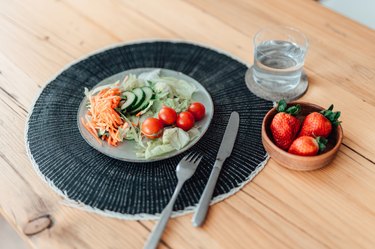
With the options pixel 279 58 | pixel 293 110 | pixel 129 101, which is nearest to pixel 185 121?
pixel 129 101

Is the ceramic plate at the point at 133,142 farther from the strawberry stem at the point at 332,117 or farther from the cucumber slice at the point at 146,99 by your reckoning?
the strawberry stem at the point at 332,117

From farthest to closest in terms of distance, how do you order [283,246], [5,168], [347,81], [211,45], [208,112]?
[211,45], [347,81], [208,112], [5,168], [283,246]

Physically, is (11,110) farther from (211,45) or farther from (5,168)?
(211,45)

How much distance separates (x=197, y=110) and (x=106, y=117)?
22 centimetres

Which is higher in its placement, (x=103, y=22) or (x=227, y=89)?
(x=103, y=22)

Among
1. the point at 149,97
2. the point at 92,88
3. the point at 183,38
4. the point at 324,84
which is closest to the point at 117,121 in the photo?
the point at 149,97

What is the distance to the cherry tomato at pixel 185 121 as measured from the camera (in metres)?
1.03

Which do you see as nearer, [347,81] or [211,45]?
[347,81]

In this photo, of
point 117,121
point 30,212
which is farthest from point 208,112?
point 30,212

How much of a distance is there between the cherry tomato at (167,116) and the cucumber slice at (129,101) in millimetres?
75

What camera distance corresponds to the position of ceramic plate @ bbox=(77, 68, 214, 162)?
3.25ft

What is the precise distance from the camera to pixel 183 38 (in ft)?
4.47

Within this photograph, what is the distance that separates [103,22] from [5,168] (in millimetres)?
636

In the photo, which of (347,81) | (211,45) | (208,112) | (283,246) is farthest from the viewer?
(211,45)
